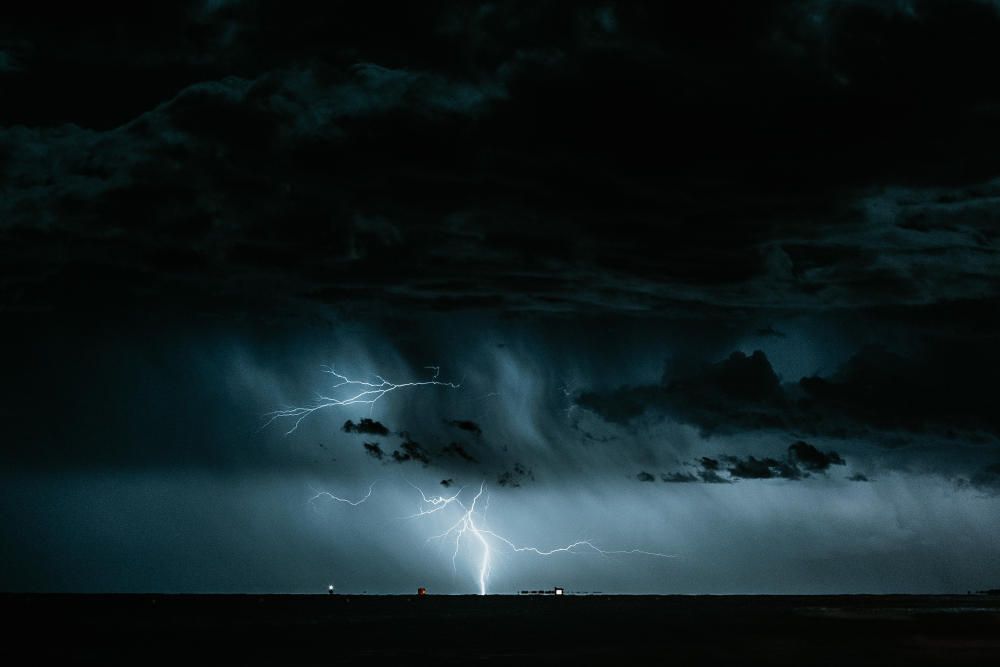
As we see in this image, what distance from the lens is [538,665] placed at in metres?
68.1

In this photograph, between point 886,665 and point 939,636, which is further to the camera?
point 939,636

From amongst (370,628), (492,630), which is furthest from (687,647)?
(370,628)

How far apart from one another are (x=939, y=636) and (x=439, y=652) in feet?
187

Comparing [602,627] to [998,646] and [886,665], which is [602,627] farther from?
[886,665]

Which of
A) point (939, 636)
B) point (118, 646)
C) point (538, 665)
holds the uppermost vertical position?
point (939, 636)

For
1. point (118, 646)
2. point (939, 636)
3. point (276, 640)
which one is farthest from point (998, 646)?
point (118, 646)

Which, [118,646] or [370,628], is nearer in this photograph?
[118,646]

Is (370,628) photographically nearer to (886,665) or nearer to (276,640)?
(276,640)

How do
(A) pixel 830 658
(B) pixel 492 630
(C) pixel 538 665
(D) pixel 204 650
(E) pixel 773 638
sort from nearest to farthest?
(C) pixel 538 665
(A) pixel 830 658
(D) pixel 204 650
(E) pixel 773 638
(B) pixel 492 630

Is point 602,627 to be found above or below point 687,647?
above

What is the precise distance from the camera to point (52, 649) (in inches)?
3393

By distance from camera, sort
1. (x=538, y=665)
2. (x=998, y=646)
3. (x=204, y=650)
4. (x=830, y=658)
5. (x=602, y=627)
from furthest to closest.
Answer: (x=602, y=627)
(x=998, y=646)
(x=204, y=650)
(x=830, y=658)
(x=538, y=665)

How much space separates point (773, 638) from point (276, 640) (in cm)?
4572

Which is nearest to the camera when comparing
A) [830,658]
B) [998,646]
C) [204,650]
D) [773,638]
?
[830,658]
